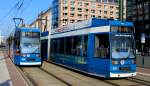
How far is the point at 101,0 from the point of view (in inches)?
4906

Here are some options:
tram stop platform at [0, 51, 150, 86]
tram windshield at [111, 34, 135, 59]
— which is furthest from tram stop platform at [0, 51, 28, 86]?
tram windshield at [111, 34, 135, 59]

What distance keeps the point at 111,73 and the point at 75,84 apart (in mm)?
1931

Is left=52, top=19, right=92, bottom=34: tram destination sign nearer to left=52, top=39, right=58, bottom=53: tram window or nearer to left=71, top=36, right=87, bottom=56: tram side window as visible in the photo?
left=71, top=36, right=87, bottom=56: tram side window

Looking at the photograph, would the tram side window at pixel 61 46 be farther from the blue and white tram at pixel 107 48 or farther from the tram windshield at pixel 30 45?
the blue and white tram at pixel 107 48

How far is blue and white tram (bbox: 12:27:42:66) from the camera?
23.1 m

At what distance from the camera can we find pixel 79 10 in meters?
118

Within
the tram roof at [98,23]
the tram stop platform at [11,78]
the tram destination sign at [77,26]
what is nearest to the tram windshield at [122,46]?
the tram roof at [98,23]

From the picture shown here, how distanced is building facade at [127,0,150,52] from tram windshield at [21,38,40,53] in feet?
180

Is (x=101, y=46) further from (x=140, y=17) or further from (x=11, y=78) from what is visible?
(x=140, y=17)

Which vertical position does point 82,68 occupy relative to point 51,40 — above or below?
below

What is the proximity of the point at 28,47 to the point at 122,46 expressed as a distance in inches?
382

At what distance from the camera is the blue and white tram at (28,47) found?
23.1 m

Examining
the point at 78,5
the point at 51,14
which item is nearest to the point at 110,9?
the point at 78,5

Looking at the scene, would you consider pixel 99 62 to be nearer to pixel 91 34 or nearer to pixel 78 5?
pixel 91 34
